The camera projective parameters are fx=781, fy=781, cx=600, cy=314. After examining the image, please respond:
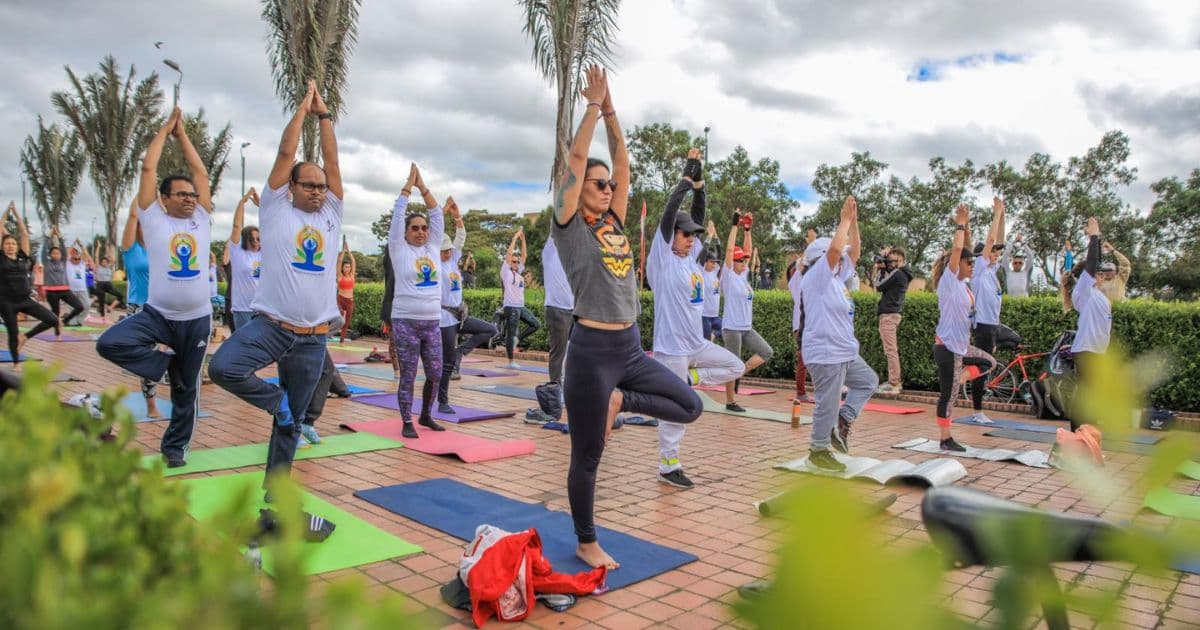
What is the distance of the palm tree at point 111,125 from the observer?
3331 cm

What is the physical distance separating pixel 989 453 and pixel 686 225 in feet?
11.8

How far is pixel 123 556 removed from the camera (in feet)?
3.41

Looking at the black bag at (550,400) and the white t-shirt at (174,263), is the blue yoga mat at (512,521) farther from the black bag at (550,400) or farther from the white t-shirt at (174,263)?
the black bag at (550,400)

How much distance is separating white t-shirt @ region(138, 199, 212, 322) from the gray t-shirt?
324 centimetres

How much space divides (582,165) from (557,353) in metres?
5.66

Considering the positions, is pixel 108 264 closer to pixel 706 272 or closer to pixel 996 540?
pixel 706 272

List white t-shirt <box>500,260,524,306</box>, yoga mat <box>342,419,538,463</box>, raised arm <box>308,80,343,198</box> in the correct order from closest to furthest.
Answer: raised arm <box>308,80,343,198</box>, yoga mat <box>342,419,538,463</box>, white t-shirt <box>500,260,524,306</box>

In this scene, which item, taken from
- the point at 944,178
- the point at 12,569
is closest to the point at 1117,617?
the point at 12,569

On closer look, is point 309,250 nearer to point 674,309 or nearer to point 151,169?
point 151,169

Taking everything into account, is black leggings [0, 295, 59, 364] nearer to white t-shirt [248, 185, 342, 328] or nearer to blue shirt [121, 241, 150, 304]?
blue shirt [121, 241, 150, 304]

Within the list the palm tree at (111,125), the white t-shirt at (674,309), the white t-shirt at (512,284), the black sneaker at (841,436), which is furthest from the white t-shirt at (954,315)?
the palm tree at (111,125)

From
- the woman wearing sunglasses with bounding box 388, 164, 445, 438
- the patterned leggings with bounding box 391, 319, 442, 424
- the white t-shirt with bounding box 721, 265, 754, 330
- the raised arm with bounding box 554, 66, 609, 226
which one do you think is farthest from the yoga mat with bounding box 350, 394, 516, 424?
the raised arm with bounding box 554, 66, 609, 226

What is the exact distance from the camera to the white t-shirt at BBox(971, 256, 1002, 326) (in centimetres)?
973

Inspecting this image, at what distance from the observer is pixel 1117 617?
2.27ft
